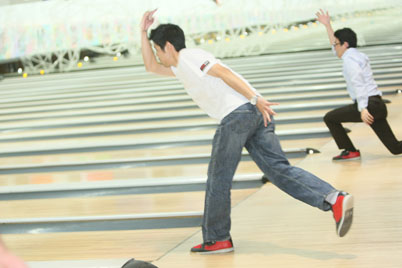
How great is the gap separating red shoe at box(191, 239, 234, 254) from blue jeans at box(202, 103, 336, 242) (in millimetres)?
36

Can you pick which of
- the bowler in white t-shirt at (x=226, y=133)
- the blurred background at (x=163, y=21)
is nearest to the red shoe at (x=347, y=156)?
the bowler in white t-shirt at (x=226, y=133)

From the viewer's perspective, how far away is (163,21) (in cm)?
1533

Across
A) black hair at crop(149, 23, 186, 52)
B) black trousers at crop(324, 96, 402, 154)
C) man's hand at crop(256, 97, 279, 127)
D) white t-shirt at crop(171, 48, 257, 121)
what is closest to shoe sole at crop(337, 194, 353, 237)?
man's hand at crop(256, 97, 279, 127)

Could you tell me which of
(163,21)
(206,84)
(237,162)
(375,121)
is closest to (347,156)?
(375,121)

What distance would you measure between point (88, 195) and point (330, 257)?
2260 millimetres

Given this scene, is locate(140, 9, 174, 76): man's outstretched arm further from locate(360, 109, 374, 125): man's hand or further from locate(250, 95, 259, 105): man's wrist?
locate(360, 109, 374, 125): man's hand

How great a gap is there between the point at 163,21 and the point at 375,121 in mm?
11305

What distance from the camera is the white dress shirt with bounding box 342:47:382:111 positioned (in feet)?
14.0

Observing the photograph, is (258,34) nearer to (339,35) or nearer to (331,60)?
(331,60)

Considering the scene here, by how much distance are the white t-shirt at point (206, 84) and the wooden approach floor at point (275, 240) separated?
0.62 meters

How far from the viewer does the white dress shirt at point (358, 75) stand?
4.28m

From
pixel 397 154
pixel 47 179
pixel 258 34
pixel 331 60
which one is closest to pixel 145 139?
pixel 47 179

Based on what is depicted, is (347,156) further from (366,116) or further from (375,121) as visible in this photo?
(366,116)

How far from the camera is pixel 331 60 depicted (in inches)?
509
